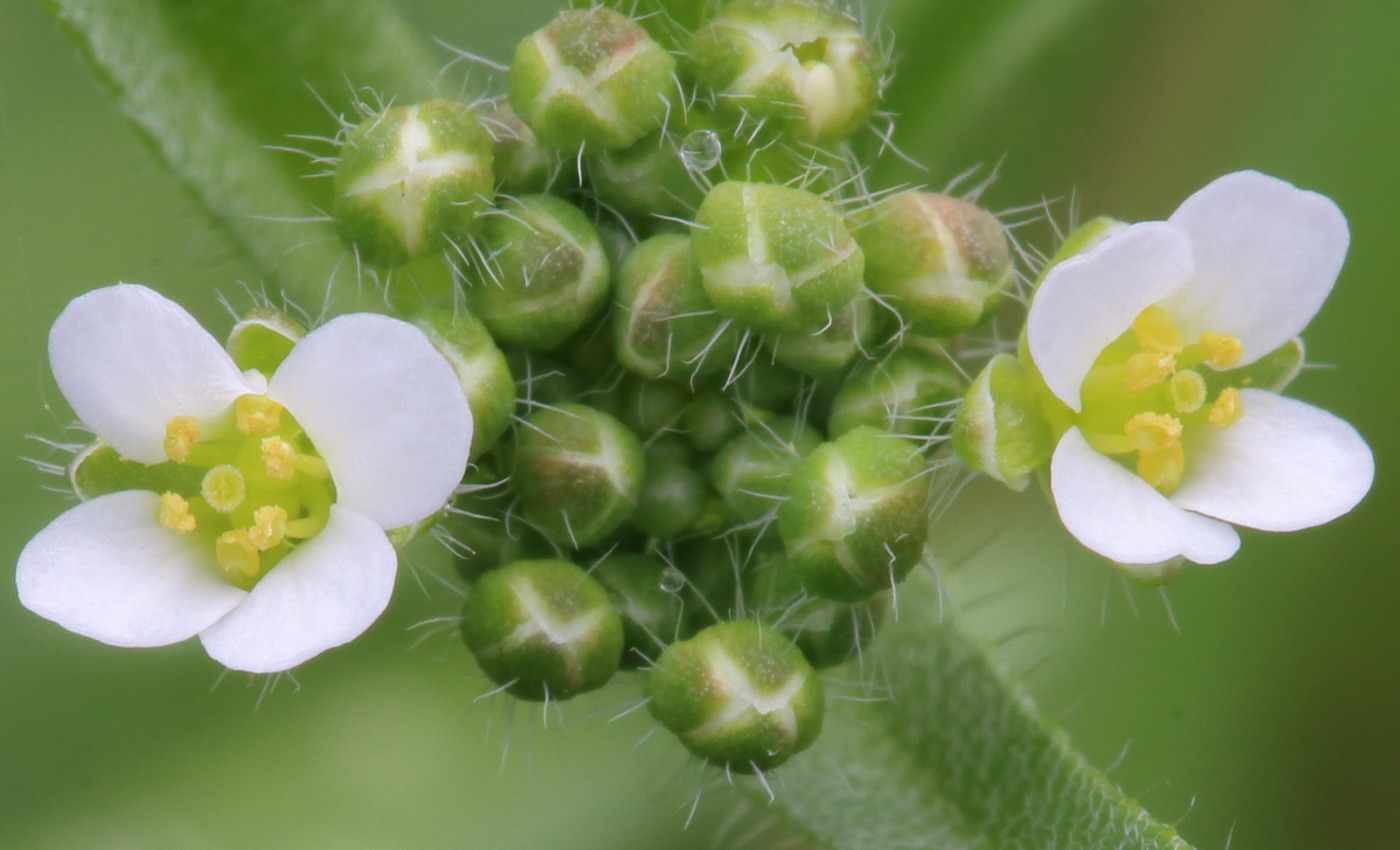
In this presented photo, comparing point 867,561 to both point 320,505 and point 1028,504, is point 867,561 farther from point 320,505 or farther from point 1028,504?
point 1028,504

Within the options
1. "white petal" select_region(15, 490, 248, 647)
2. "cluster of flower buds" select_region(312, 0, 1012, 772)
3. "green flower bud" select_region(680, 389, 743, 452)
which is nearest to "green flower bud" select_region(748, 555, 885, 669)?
"cluster of flower buds" select_region(312, 0, 1012, 772)

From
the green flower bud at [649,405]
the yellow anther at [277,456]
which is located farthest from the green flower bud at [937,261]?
the yellow anther at [277,456]

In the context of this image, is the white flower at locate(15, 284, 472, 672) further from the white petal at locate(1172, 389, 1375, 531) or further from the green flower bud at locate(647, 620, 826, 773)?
the white petal at locate(1172, 389, 1375, 531)

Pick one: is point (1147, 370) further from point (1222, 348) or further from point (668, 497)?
point (668, 497)

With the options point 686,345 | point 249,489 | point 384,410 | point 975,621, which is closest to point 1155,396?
point 686,345

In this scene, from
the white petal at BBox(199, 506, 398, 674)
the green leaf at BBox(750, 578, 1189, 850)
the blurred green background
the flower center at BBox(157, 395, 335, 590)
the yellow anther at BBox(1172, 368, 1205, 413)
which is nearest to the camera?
the white petal at BBox(199, 506, 398, 674)

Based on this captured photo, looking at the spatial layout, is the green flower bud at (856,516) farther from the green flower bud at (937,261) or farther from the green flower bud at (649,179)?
the green flower bud at (649,179)
